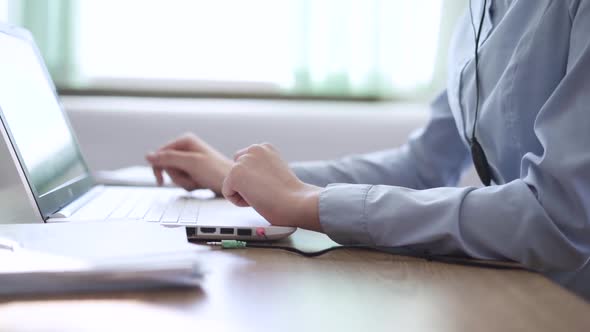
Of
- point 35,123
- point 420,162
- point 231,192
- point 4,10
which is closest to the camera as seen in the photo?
point 231,192

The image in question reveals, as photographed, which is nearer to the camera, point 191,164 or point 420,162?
point 191,164

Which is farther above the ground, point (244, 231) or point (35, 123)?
point (35, 123)

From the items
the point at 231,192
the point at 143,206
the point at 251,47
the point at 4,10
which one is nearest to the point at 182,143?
the point at 143,206

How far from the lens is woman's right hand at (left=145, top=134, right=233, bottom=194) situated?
1.11 meters

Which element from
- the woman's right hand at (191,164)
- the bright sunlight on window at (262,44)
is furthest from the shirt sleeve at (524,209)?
the bright sunlight on window at (262,44)

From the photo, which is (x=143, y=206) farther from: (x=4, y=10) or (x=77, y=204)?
(x=4, y=10)

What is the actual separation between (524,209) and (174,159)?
64cm

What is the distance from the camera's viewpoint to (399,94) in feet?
6.77

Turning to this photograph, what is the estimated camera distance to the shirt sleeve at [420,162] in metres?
1.26

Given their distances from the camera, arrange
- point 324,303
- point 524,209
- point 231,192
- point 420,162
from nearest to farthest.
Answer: point 324,303 < point 524,209 < point 231,192 < point 420,162

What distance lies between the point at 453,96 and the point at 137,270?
0.71 metres

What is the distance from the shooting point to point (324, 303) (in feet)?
1.86

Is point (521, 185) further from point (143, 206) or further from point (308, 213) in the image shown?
point (143, 206)

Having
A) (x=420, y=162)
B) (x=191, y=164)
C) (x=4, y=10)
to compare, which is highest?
(x=4, y=10)
